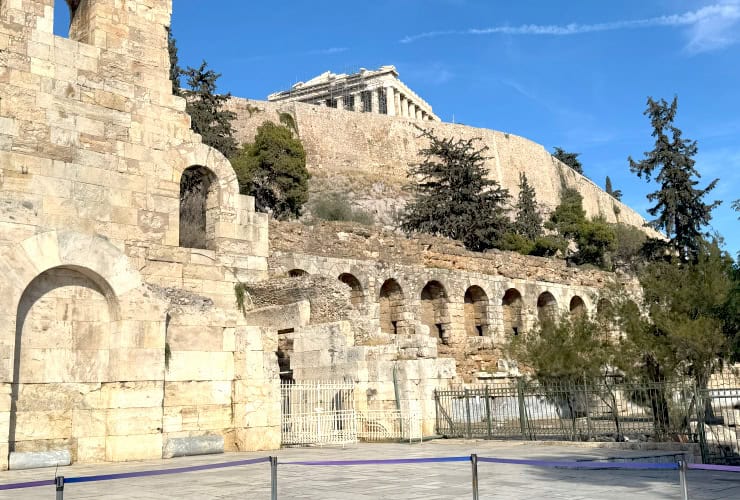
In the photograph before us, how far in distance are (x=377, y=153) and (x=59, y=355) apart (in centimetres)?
5705

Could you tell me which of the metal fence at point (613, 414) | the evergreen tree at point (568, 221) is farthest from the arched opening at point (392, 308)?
the evergreen tree at point (568, 221)

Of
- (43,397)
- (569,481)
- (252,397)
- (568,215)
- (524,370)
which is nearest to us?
(569,481)

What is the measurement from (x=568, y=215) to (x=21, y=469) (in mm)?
51447

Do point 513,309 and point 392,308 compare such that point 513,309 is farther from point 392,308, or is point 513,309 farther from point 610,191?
point 610,191

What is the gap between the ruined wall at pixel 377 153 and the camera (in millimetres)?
59781

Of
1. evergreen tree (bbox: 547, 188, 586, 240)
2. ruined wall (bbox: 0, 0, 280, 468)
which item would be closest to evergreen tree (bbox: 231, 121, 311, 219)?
ruined wall (bbox: 0, 0, 280, 468)

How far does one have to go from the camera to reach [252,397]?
1273 cm

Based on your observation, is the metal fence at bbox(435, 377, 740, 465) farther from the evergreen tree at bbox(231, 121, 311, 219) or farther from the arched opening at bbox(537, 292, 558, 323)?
the evergreen tree at bbox(231, 121, 311, 219)

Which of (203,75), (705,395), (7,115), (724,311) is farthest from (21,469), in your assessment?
(203,75)

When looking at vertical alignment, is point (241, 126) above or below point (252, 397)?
above

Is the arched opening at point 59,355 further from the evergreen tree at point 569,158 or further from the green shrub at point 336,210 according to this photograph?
the evergreen tree at point 569,158

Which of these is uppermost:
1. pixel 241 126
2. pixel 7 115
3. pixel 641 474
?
pixel 241 126

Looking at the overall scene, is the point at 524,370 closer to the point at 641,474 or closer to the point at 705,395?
the point at 705,395

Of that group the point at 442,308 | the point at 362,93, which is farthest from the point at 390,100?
the point at 442,308
